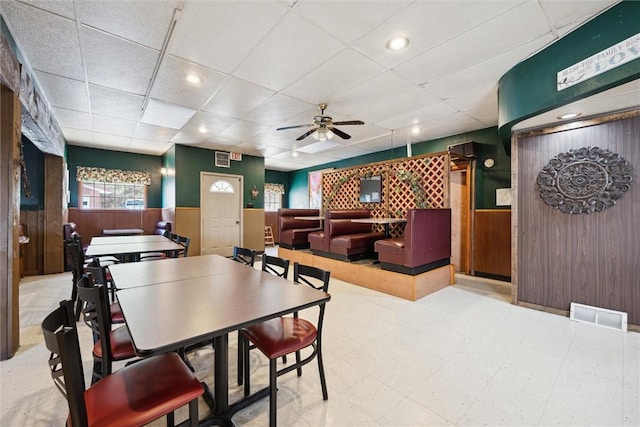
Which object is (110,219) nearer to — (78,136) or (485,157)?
(78,136)

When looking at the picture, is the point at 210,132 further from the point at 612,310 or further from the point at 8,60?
the point at 612,310

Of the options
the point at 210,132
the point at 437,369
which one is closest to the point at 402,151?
the point at 210,132

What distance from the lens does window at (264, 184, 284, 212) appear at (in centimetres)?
952

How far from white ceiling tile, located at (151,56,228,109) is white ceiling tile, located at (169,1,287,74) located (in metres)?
0.17

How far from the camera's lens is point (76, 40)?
7.78 feet

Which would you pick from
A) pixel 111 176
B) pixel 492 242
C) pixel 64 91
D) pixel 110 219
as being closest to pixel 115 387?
pixel 64 91

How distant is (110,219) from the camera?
6.38 m

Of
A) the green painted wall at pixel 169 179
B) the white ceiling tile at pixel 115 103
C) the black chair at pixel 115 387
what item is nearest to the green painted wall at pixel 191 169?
the green painted wall at pixel 169 179

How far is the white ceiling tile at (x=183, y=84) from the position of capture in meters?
2.80

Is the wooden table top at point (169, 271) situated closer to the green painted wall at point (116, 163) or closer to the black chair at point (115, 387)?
the black chair at point (115, 387)

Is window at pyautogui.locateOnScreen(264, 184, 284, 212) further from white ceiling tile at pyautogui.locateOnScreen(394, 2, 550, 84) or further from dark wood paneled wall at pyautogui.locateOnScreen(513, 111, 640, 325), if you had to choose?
dark wood paneled wall at pyautogui.locateOnScreen(513, 111, 640, 325)

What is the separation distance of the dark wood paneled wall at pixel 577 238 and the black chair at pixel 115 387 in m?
3.88

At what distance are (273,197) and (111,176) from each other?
4.82m

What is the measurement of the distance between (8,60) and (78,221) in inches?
203
